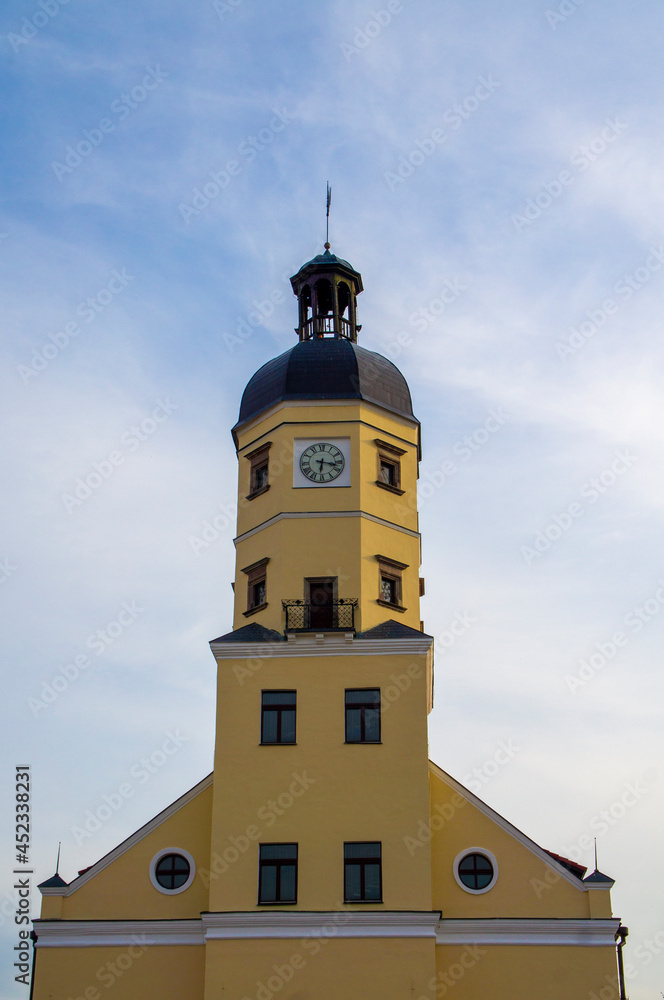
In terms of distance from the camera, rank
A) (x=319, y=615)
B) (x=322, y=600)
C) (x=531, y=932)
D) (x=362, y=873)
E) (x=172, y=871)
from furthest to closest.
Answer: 1. (x=322, y=600)
2. (x=319, y=615)
3. (x=172, y=871)
4. (x=531, y=932)
5. (x=362, y=873)

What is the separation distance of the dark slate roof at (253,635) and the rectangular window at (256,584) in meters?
0.72

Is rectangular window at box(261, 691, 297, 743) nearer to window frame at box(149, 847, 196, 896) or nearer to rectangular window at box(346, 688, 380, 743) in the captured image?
rectangular window at box(346, 688, 380, 743)

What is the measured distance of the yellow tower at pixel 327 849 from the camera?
25375 mm

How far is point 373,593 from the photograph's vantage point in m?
28.8

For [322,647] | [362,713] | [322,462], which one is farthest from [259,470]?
[362,713]

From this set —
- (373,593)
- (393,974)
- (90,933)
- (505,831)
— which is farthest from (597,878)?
(90,933)

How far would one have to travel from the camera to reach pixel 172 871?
2764 centimetres

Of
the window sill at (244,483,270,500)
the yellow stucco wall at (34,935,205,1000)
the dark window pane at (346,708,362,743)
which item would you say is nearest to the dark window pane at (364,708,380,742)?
the dark window pane at (346,708,362,743)

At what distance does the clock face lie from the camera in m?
30.0

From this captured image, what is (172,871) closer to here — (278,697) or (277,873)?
(277,873)

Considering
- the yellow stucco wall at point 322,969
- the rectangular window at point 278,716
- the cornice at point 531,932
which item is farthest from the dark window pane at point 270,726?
the cornice at point 531,932

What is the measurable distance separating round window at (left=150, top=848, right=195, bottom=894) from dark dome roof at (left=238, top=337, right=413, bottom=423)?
1079cm

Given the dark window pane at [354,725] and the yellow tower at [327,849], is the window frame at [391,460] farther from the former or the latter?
the dark window pane at [354,725]

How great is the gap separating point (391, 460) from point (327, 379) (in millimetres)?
2568
